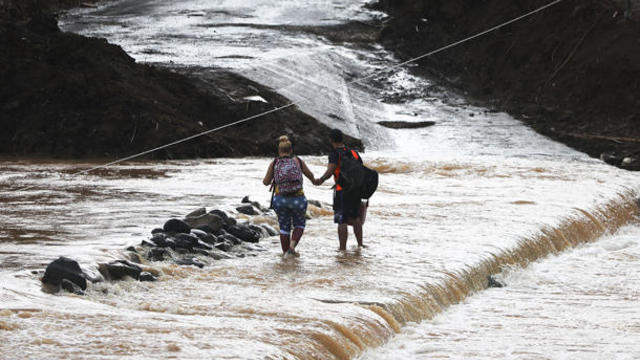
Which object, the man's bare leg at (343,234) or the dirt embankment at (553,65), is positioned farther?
the dirt embankment at (553,65)

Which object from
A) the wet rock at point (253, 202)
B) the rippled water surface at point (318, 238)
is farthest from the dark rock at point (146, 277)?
the wet rock at point (253, 202)

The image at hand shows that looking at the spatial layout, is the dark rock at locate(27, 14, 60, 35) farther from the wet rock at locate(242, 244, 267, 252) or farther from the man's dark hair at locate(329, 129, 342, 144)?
the man's dark hair at locate(329, 129, 342, 144)

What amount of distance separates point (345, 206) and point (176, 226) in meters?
2.22

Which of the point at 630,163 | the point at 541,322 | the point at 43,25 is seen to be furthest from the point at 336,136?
the point at 43,25

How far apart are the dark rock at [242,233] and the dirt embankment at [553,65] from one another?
15.0 metres

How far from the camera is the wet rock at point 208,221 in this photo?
36.8ft

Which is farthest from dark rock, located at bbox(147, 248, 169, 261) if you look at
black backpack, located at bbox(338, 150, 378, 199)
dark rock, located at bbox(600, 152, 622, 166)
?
dark rock, located at bbox(600, 152, 622, 166)

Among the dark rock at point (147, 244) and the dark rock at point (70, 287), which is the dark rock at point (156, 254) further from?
the dark rock at point (70, 287)

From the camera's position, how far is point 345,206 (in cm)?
1013

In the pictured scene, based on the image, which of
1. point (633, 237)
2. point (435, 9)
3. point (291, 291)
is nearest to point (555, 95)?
point (435, 9)

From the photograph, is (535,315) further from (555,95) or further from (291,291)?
(555,95)

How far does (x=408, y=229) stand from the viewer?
12711mm

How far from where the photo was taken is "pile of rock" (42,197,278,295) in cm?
828

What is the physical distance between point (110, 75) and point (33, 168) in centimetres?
528
